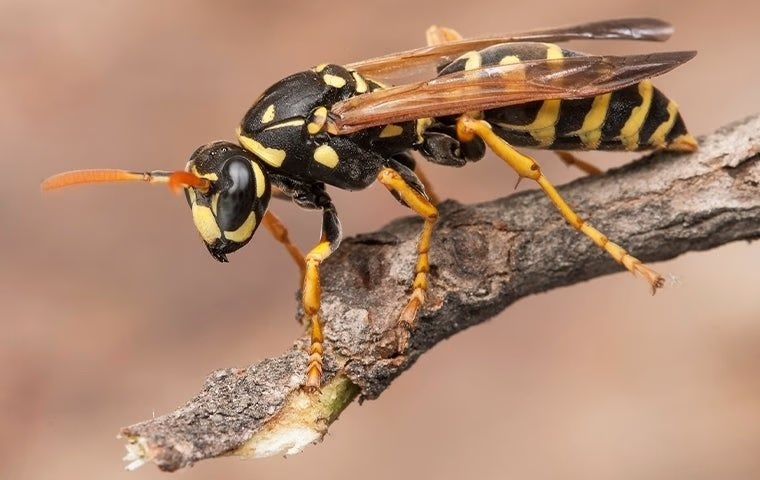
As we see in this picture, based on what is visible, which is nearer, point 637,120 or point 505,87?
point 505,87

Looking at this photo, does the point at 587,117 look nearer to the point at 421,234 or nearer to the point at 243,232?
the point at 421,234

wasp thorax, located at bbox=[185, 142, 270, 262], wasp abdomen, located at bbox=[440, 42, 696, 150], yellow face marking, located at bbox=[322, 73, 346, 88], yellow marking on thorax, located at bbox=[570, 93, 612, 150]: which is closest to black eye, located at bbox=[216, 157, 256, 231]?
wasp thorax, located at bbox=[185, 142, 270, 262]

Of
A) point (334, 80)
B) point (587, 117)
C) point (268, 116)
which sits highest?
point (334, 80)

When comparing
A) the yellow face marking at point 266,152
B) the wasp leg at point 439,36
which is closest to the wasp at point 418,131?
the yellow face marking at point 266,152

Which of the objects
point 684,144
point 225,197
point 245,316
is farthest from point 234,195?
point 245,316

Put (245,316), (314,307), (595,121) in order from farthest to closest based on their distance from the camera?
(245,316)
(595,121)
(314,307)

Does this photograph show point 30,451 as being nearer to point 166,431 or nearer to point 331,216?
point 331,216

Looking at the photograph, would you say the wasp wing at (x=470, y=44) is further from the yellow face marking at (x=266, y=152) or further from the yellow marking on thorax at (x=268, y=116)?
the yellow face marking at (x=266, y=152)
